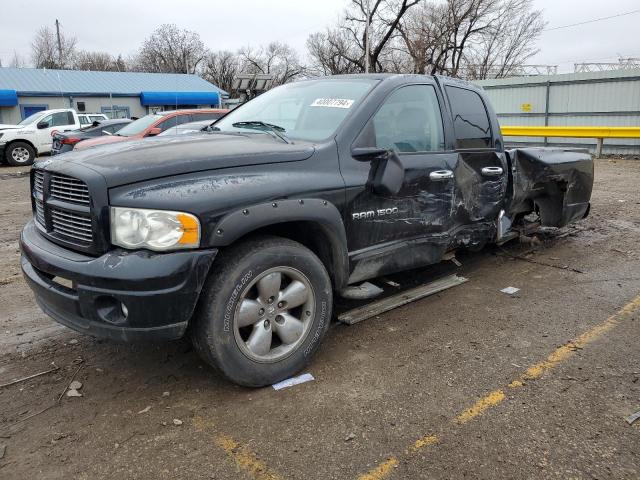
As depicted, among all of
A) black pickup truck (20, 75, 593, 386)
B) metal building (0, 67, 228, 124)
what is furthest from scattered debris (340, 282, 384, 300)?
metal building (0, 67, 228, 124)

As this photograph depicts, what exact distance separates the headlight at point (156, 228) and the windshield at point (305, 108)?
1.20 meters

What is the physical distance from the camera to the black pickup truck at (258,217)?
2.52 meters

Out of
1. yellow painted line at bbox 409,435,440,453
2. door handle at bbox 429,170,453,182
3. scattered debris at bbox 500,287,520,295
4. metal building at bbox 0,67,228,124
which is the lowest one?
yellow painted line at bbox 409,435,440,453

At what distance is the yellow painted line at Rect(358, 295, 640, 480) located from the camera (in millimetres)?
2299

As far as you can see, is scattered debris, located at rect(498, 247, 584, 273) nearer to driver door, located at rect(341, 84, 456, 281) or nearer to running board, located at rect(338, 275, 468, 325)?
running board, located at rect(338, 275, 468, 325)

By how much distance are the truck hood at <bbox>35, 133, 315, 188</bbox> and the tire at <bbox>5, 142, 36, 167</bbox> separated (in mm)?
15968

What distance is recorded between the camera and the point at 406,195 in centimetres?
360

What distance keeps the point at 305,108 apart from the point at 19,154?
16.6 meters

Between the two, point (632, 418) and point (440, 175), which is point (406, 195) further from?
point (632, 418)

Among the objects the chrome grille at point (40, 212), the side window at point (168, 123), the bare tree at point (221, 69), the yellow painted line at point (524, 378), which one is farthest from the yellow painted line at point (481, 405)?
the bare tree at point (221, 69)

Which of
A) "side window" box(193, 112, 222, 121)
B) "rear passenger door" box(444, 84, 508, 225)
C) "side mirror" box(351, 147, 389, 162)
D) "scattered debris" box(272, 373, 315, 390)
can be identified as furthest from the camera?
"side window" box(193, 112, 222, 121)

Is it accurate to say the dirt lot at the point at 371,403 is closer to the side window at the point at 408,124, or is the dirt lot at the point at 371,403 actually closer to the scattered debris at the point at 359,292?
the scattered debris at the point at 359,292

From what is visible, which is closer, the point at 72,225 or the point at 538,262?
the point at 72,225

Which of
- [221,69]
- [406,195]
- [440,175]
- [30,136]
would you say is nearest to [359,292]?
[406,195]
